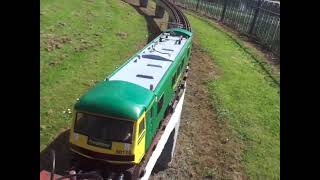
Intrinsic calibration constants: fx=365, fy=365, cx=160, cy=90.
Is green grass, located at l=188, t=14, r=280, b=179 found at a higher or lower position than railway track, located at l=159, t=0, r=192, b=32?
lower

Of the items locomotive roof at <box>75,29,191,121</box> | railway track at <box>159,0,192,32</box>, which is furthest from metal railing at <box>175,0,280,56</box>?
locomotive roof at <box>75,29,191,121</box>

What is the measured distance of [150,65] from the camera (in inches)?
547

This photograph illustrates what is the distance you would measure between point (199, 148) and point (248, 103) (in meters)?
5.20

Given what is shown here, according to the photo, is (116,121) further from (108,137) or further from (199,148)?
(199,148)

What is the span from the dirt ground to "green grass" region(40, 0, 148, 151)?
1338 mm

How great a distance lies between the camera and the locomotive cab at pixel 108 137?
10.3m

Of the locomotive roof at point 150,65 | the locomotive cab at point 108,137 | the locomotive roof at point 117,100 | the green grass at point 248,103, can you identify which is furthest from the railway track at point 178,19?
the locomotive cab at point 108,137

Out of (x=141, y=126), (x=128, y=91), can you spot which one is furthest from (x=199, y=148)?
(x=128, y=91)

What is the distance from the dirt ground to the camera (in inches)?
607

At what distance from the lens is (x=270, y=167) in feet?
52.8

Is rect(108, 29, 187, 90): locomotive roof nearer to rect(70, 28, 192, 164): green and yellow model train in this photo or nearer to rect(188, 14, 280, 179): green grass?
rect(70, 28, 192, 164): green and yellow model train
